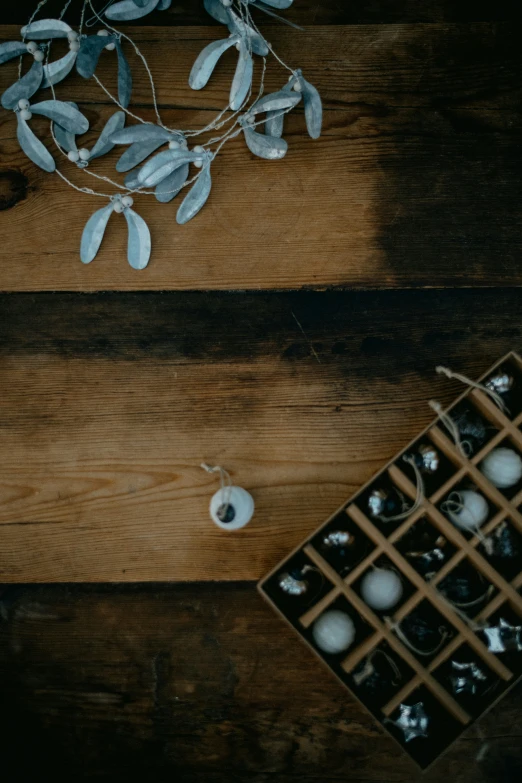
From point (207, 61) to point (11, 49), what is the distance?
0.94 feet

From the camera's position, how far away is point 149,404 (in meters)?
0.82

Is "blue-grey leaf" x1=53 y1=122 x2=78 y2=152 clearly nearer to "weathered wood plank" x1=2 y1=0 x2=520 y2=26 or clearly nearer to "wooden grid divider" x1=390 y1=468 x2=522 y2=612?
"weathered wood plank" x1=2 y1=0 x2=520 y2=26

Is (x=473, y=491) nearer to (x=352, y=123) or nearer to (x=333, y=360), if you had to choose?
(x=333, y=360)

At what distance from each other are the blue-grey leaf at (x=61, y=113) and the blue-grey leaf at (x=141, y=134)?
7cm

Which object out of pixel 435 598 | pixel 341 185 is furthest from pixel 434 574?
pixel 341 185

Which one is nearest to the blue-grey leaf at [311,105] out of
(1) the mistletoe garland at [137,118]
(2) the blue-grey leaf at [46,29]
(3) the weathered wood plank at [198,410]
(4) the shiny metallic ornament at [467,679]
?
(1) the mistletoe garland at [137,118]

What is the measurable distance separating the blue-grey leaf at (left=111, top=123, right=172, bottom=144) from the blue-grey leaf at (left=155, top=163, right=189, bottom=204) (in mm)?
Answer: 48

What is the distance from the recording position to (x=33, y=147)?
82cm

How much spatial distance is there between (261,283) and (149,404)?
234mm

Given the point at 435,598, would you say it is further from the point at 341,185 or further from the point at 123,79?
the point at 123,79

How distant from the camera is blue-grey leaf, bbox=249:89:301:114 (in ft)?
2.57

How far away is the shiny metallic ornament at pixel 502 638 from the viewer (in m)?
0.67

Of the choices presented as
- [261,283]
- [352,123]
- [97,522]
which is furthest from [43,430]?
[352,123]

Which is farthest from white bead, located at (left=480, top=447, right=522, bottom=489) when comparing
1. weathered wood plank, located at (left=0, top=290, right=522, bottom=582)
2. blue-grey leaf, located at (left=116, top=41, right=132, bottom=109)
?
blue-grey leaf, located at (left=116, top=41, right=132, bottom=109)
